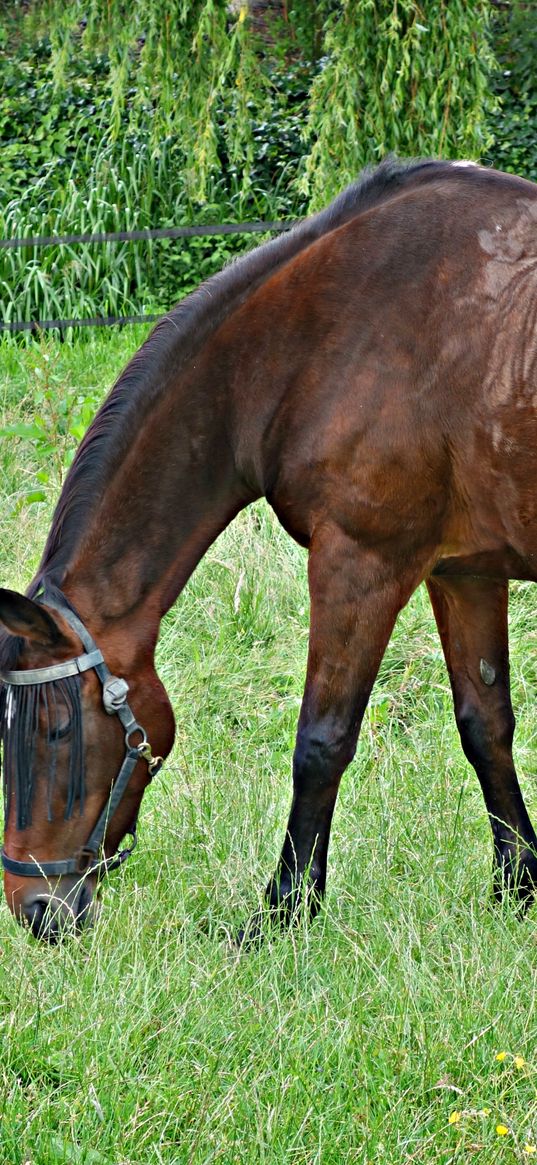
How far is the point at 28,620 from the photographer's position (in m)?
2.96

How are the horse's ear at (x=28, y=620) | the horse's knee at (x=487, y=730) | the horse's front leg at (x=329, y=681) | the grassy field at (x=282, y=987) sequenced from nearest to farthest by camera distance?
1. the grassy field at (x=282, y=987)
2. the horse's ear at (x=28, y=620)
3. the horse's front leg at (x=329, y=681)
4. the horse's knee at (x=487, y=730)

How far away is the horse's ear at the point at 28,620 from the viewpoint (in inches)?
113

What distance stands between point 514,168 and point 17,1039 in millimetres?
10145

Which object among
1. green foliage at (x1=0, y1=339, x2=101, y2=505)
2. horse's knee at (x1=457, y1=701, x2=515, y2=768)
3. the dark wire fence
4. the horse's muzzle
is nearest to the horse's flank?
horse's knee at (x1=457, y1=701, x2=515, y2=768)

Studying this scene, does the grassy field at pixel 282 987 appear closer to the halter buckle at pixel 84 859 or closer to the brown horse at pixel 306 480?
the halter buckle at pixel 84 859

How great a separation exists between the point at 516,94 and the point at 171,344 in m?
9.73

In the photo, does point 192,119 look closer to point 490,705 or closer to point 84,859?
point 490,705

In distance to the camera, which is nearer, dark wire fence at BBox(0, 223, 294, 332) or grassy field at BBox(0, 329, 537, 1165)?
grassy field at BBox(0, 329, 537, 1165)

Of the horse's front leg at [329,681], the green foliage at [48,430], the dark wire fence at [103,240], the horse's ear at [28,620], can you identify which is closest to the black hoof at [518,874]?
the horse's front leg at [329,681]

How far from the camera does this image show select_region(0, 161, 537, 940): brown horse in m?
2.94

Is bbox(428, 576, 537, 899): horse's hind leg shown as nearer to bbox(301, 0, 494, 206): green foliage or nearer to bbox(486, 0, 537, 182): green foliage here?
bbox(301, 0, 494, 206): green foliage

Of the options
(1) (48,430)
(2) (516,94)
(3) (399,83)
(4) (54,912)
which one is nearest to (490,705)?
(4) (54,912)

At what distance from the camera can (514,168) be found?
11.1 meters

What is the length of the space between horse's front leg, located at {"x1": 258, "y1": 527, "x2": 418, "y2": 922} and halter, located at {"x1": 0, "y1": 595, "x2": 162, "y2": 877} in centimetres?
42
